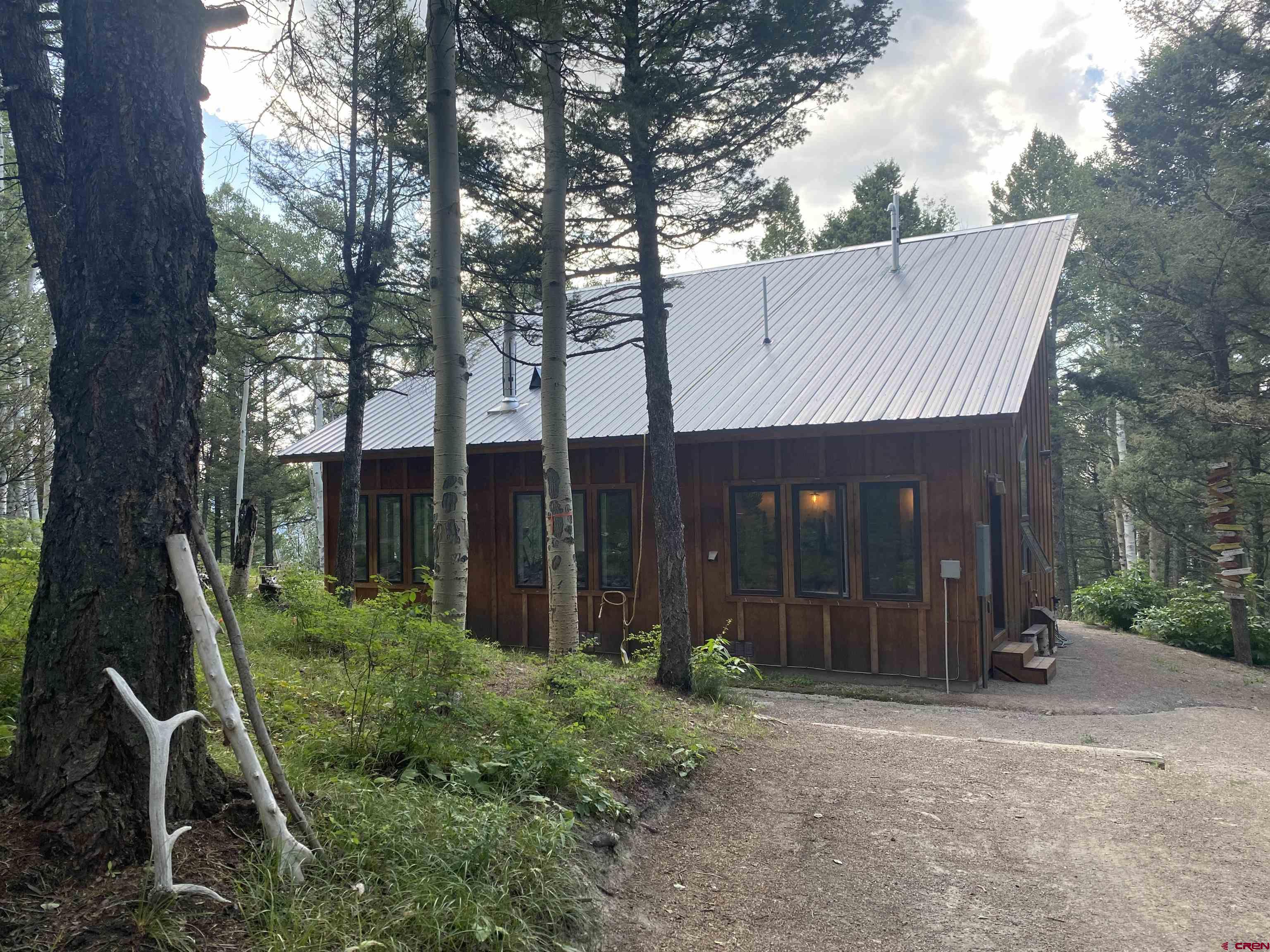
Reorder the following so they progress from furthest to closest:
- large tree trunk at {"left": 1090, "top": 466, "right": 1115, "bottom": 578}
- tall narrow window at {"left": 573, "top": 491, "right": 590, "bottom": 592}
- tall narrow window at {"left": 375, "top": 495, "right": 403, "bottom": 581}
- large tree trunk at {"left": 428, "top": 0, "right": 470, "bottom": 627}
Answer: large tree trunk at {"left": 1090, "top": 466, "right": 1115, "bottom": 578}, tall narrow window at {"left": 375, "top": 495, "right": 403, "bottom": 581}, tall narrow window at {"left": 573, "top": 491, "right": 590, "bottom": 592}, large tree trunk at {"left": 428, "top": 0, "right": 470, "bottom": 627}

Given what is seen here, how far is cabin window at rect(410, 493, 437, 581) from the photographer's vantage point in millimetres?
13445

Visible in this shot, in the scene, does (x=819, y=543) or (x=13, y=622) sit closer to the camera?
(x=13, y=622)

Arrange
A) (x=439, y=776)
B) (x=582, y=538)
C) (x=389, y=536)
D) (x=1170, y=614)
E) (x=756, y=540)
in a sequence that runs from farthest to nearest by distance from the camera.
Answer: (x=1170, y=614) < (x=389, y=536) < (x=582, y=538) < (x=756, y=540) < (x=439, y=776)

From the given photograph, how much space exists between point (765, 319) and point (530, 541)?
17.5 feet

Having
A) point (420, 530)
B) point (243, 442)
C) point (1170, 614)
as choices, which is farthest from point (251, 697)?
point (243, 442)

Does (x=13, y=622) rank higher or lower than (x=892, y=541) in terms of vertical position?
lower

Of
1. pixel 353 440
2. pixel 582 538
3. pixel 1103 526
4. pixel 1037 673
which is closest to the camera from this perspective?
pixel 1037 673

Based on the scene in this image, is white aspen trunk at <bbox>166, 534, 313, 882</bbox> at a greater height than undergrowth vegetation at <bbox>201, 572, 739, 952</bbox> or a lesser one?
greater

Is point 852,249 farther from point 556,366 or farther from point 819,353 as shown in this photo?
point 556,366

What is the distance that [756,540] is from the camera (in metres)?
10.7

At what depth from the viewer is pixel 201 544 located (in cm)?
314

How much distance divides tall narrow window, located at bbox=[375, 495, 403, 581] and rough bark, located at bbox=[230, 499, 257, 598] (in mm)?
2859

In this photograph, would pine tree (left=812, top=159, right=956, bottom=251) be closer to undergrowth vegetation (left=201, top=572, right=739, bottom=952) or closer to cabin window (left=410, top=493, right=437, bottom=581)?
cabin window (left=410, top=493, right=437, bottom=581)

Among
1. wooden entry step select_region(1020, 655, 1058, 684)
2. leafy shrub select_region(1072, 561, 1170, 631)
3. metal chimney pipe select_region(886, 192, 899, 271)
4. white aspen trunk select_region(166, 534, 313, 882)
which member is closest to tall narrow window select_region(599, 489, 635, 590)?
wooden entry step select_region(1020, 655, 1058, 684)
